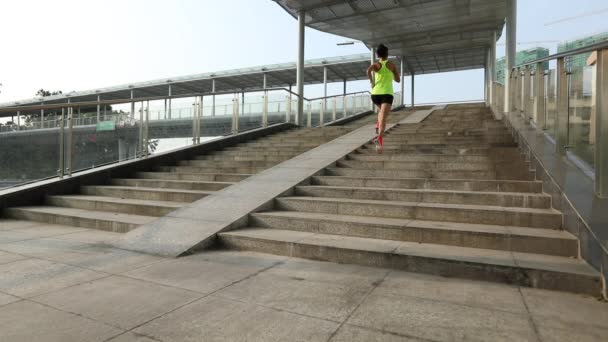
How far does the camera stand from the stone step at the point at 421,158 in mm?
6189

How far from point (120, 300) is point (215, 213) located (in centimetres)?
221

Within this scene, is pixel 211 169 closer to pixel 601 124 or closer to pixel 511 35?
pixel 601 124

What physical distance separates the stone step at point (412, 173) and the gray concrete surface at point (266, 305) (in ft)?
9.10

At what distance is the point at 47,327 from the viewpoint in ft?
7.72

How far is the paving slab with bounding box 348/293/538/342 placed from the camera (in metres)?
2.25

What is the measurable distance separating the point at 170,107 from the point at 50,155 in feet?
8.57

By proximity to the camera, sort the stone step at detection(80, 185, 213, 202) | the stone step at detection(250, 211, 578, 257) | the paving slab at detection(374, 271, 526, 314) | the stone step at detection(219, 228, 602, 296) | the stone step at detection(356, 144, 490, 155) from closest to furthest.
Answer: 1. the paving slab at detection(374, 271, 526, 314)
2. the stone step at detection(219, 228, 602, 296)
3. the stone step at detection(250, 211, 578, 257)
4. the stone step at detection(80, 185, 213, 202)
5. the stone step at detection(356, 144, 490, 155)

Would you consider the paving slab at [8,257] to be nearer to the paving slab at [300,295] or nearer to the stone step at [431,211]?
the paving slab at [300,295]

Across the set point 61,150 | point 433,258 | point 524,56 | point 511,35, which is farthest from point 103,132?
point 524,56

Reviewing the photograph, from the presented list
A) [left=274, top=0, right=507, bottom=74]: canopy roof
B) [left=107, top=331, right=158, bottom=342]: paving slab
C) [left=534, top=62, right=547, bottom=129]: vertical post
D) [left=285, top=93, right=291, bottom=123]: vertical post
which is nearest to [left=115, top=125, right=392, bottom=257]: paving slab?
[left=107, top=331, right=158, bottom=342]: paving slab

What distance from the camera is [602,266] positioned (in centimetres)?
282

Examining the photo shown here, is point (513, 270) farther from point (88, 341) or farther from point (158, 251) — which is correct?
point (158, 251)

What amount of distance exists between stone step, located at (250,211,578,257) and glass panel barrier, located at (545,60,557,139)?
6.02 feet

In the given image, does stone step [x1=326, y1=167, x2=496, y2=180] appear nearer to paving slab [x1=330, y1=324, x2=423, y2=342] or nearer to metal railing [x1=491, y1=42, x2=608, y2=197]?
metal railing [x1=491, y1=42, x2=608, y2=197]
